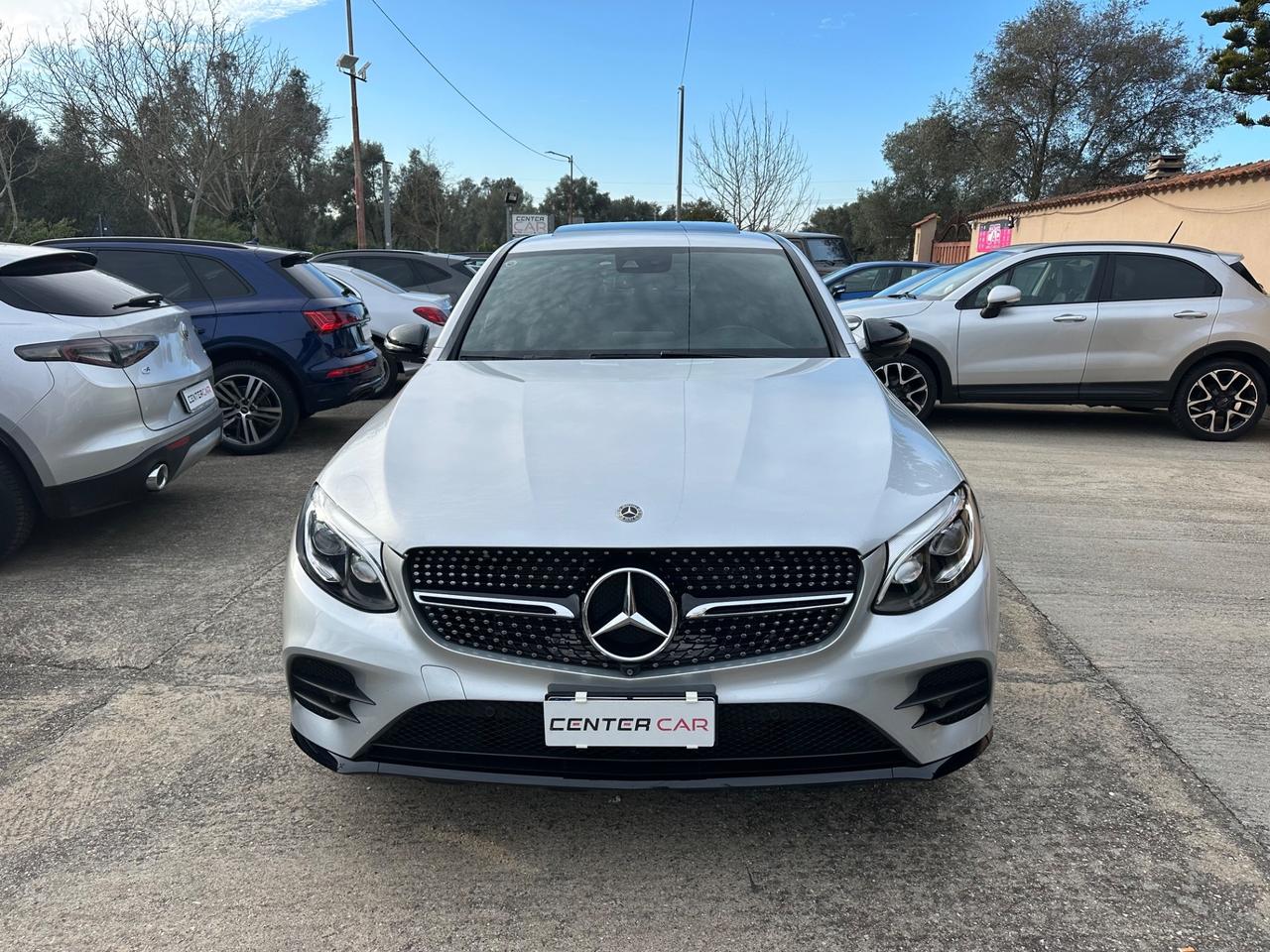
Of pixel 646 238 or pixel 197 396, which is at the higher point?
pixel 646 238

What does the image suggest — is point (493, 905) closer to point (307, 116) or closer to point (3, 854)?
point (3, 854)

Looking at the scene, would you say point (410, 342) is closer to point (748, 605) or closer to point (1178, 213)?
point (748, 605)

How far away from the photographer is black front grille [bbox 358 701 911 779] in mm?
2080

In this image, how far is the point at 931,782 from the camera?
2730mm

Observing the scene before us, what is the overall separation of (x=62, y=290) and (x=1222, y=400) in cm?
866

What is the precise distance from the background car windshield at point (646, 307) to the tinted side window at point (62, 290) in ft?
7.49

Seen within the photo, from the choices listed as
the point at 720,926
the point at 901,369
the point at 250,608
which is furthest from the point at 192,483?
the point at 901,369

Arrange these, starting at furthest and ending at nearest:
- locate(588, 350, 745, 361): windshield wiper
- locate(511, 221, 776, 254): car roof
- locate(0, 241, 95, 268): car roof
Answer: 1. locate(0, 241, 95, 268): car roof
2. locate(511, 221, 776, 254): car roof
3. locate(588, 350, 745, 361): windshield wiper

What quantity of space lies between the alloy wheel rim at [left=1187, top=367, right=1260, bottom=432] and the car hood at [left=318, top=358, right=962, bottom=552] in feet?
21.1

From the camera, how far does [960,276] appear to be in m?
8.38

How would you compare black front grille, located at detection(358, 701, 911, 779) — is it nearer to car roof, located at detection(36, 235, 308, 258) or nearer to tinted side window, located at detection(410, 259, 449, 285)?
car roof, located at detection(36, 235, 308, 258)

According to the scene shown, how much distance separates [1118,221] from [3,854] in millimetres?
19642

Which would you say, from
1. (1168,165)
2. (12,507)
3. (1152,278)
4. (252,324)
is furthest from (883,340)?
(1168,165)

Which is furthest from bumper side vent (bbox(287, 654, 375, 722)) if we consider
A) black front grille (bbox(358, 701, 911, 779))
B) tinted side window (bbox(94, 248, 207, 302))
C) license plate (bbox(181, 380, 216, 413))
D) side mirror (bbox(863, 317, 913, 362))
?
tinted side window (bbox(94, 248, 207, 302))
